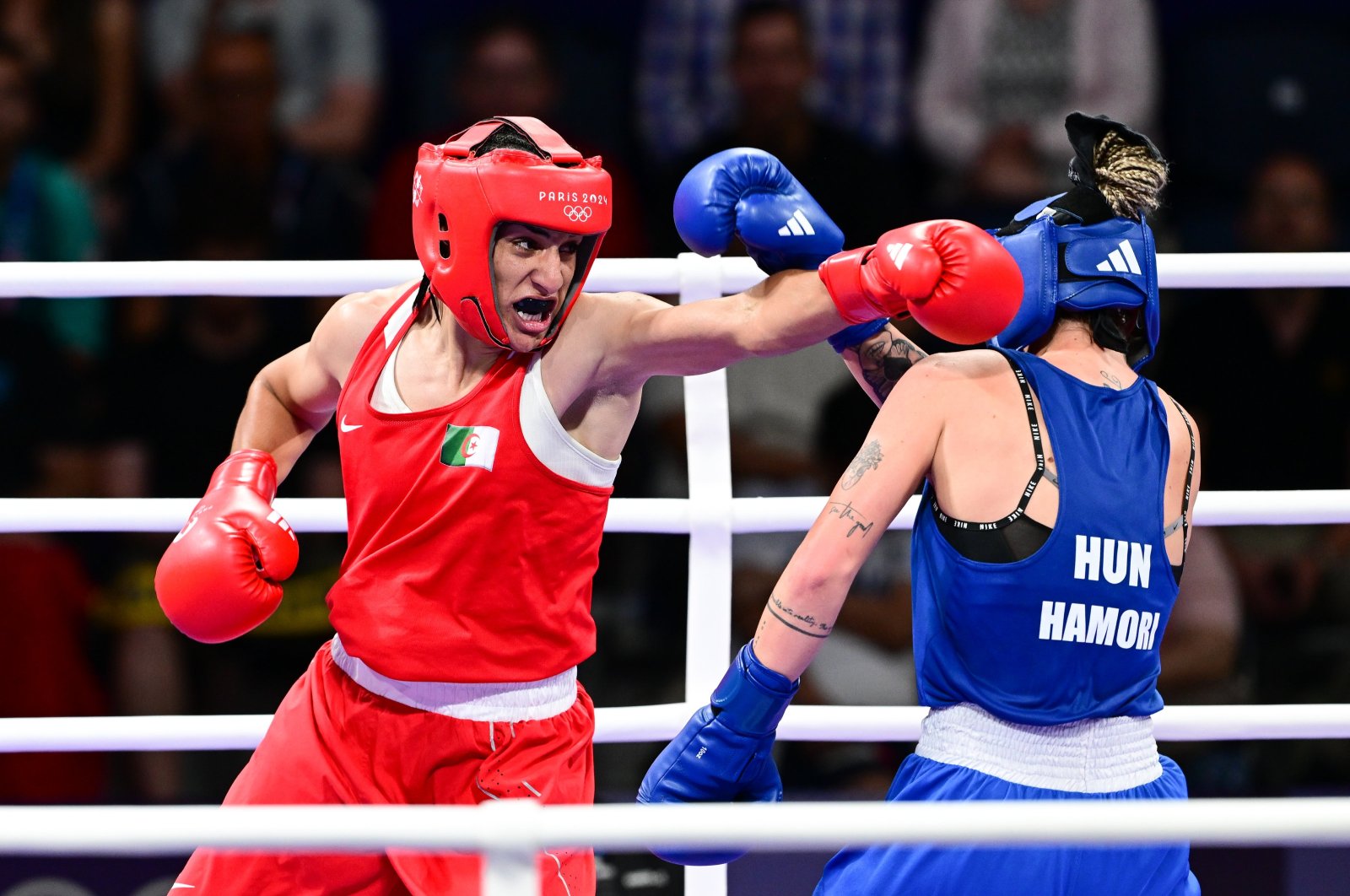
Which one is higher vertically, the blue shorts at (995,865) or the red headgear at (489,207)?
the red headgear at (489,207)

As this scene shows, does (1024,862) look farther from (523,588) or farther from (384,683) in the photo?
(384,683)

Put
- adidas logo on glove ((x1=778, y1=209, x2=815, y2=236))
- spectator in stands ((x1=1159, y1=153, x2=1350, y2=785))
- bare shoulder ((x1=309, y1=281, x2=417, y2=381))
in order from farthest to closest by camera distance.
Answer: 1. spectator in stands ((x1=1159, y1=153, x2=1350, y2=785))
2. bare shoulder ((x1=309, y1=281, x2=417, y2=381))
3. adidas logo on glove ((x1=778, y1=209, x2=815, y2=236))

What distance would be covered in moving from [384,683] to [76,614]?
2.34m

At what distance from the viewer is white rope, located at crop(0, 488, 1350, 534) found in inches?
104

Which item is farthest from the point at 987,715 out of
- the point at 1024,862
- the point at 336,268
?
the point at 336,268

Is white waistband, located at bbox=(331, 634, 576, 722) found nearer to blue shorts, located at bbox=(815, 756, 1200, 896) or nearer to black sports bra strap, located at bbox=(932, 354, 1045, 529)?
blue shorts, located at bbox=(815, 756, 1200, 896)

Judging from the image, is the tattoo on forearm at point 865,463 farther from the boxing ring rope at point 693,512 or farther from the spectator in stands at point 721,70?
the spectator in stands at point 721,70

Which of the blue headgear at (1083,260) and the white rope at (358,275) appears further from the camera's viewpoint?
the white rope at (358,275)

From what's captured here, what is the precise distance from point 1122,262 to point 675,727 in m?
1.07

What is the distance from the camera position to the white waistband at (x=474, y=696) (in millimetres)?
2336

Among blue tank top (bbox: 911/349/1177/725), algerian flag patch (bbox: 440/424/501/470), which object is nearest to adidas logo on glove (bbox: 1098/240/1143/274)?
blue tank top (bbox: 911/349/1177/725)

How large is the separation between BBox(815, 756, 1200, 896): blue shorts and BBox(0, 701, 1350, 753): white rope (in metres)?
0.45

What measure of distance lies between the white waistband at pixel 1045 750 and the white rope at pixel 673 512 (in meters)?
0.52

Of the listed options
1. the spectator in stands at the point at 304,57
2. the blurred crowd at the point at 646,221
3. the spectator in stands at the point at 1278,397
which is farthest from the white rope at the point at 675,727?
the spectator in stands at the point at 304,57
